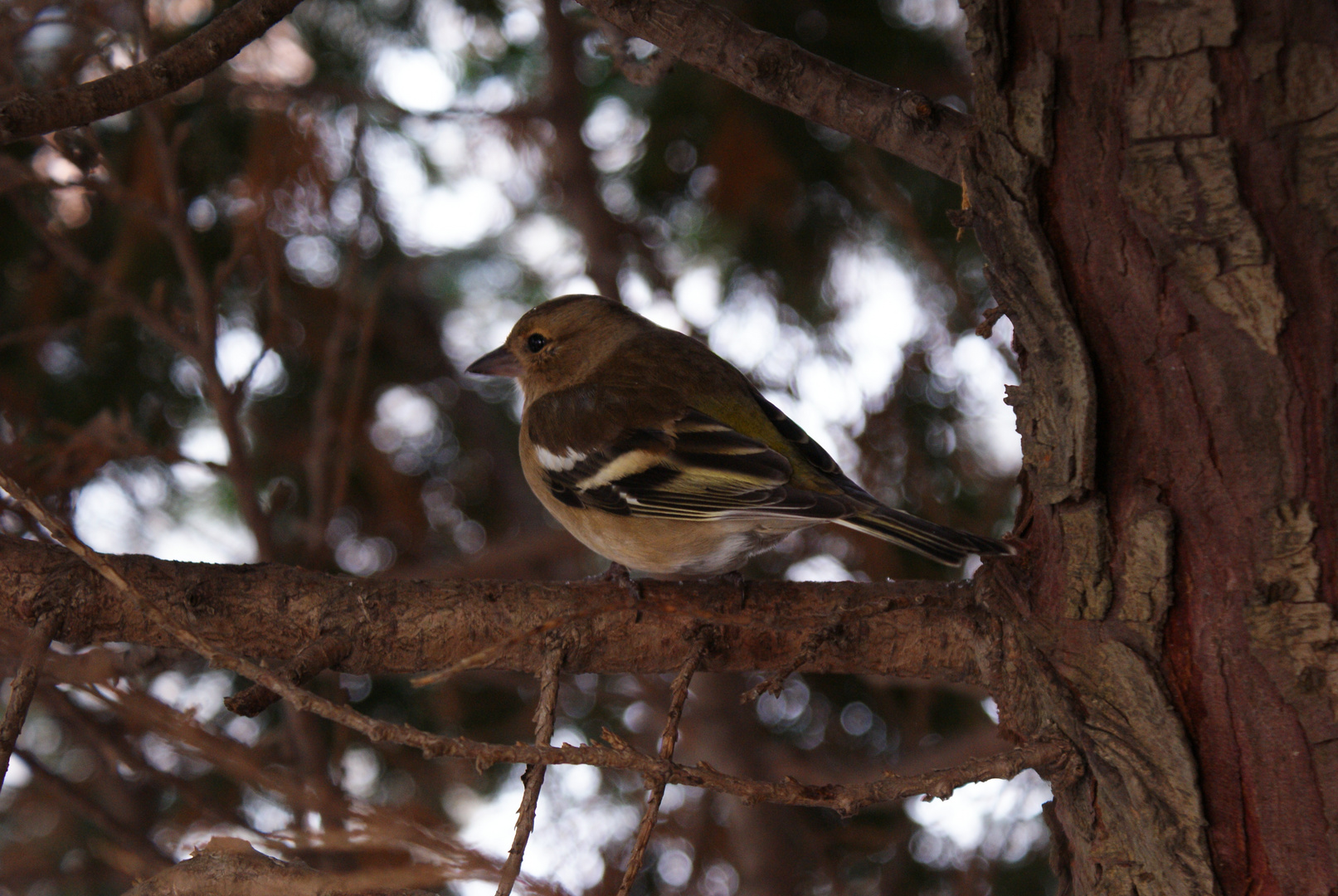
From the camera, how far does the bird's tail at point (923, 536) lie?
2.29 metres

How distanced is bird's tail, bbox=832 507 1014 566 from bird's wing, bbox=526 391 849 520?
0.28 ft

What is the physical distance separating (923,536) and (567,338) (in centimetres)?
186

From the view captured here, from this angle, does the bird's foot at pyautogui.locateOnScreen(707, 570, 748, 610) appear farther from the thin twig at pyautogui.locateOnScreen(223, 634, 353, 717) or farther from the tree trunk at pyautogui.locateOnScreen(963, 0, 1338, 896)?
the thin twig at pyautogui.locateOnScreen(223, 634, 353, 717)

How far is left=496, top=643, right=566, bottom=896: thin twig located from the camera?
1.58 m

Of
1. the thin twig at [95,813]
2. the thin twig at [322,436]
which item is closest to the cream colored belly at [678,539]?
the thin twig at [322,436]

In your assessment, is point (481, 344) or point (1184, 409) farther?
point (481, 344)

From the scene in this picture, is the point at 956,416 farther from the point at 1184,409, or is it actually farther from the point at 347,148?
the point at 347,148

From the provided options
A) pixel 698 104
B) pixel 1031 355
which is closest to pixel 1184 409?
pixel 1031 355

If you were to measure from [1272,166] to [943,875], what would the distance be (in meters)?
3.48

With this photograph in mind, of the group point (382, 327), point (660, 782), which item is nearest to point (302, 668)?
point (660, 782)

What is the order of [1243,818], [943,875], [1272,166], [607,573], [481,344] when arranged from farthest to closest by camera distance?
[481,344]
[943,875]
[607,573]
[1243,818]
[1272,166]

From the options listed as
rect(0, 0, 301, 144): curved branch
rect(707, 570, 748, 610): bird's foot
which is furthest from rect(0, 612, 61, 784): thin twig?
rect(707, 570, 748, 610): bird's foot

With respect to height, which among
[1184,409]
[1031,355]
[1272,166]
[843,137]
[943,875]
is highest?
[843,137]

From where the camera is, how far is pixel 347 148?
14.6 feet
